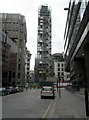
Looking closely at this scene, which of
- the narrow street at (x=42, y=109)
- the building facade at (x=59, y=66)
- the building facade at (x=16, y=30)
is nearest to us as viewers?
the narrow street at (x=42, y=109)

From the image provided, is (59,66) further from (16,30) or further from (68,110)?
(68,110)

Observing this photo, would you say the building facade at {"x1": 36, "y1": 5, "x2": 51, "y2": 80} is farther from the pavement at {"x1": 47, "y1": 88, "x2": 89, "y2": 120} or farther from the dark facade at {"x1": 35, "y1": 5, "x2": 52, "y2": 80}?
the pavement at {"x1": 47, "y1": 88, "x2": 89, "y2": 120}

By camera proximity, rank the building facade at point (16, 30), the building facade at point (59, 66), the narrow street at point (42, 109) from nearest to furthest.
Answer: the narrow street at point (42, 109)
the building facade at point (16, 30)
the building facade at point (59, 66)

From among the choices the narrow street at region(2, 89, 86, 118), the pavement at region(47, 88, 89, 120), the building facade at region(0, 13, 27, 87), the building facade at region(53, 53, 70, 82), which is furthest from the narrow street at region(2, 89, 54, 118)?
the building facade at region(53, 53, 70, 82)

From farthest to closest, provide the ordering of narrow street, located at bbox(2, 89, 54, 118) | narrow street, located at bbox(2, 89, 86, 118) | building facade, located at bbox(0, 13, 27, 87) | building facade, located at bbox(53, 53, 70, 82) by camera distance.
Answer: building facade, located at bbox(53, 53, 70, 82), building facade, located at bbox(0, 13, 27, 87), narrow street, located at bbox(2, 89, 86, 118), narrow street, located at bbox(2, 89, 54, 118)

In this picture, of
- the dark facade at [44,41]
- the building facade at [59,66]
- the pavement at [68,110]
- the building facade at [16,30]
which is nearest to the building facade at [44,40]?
the dark facade at [44,41]

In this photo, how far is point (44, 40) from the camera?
12306 centimetres

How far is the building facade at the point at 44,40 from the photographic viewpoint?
123m

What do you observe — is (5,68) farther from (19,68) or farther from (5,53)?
(19,68)

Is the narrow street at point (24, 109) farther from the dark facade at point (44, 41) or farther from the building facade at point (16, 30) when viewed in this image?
the dark facade at point (44, 41)

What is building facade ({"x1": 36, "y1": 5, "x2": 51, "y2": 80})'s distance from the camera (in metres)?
123

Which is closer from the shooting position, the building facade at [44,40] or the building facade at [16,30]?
the building facade at [16,30]

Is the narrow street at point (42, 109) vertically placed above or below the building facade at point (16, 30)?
below

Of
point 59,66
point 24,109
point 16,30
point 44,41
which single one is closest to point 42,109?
point 24,109
